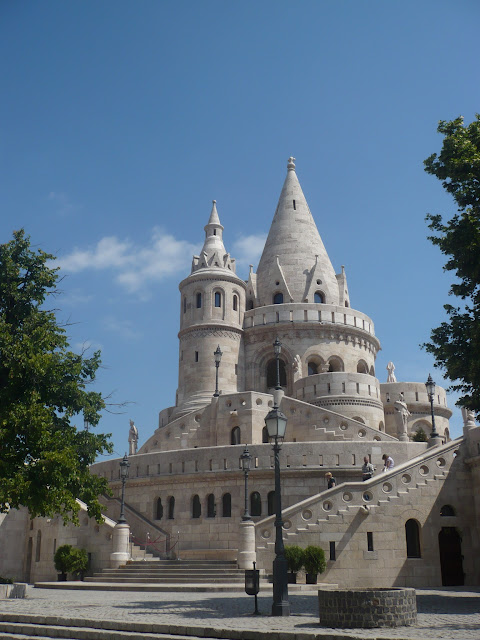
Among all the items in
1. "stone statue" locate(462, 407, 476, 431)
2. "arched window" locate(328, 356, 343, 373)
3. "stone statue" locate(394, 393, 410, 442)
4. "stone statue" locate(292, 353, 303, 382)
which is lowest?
"stone statue" locate(462, 407, 476, 431)

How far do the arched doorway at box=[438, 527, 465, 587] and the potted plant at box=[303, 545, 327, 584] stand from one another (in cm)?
447

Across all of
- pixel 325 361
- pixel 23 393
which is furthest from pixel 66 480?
pixel 325 361

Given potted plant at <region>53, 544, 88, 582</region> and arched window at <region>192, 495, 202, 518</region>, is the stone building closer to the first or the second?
arched window at <region>192, 495, 202, 518</region>

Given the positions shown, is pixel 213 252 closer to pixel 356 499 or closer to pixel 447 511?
pixel 356 499

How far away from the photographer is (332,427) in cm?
3259

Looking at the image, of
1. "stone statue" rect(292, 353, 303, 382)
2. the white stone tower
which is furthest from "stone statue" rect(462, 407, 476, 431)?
"stone statue" rect(292, 353, 303, 382)

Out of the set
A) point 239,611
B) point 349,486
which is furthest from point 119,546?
point 239,611

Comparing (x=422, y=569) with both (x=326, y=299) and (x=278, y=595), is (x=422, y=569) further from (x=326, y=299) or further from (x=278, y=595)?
(x=326, y=299)

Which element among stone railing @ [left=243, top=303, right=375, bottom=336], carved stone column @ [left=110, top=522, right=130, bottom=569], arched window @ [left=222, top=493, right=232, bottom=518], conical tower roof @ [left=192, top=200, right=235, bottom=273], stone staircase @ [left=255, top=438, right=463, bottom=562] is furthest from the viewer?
conical tower roof @ [left=192, top=200, right=235, bottom=273]

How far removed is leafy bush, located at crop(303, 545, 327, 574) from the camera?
870 inches

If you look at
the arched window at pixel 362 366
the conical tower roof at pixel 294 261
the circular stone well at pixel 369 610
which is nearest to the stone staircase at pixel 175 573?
the circular stone well at pixel 369 610

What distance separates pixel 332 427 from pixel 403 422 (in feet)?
11.1

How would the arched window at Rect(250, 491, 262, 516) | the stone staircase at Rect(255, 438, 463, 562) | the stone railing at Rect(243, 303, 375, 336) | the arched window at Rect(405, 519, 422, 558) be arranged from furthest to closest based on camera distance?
the stone railing at Rect(243, 303, 375, 336) < the arched window at Rect(250, 491, 262, 516) < the arched window at Rect(405, 519, 422, 558) < the stone staircase at Rect(255, 438, 463, 562)

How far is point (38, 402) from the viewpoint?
19641 millimetres
